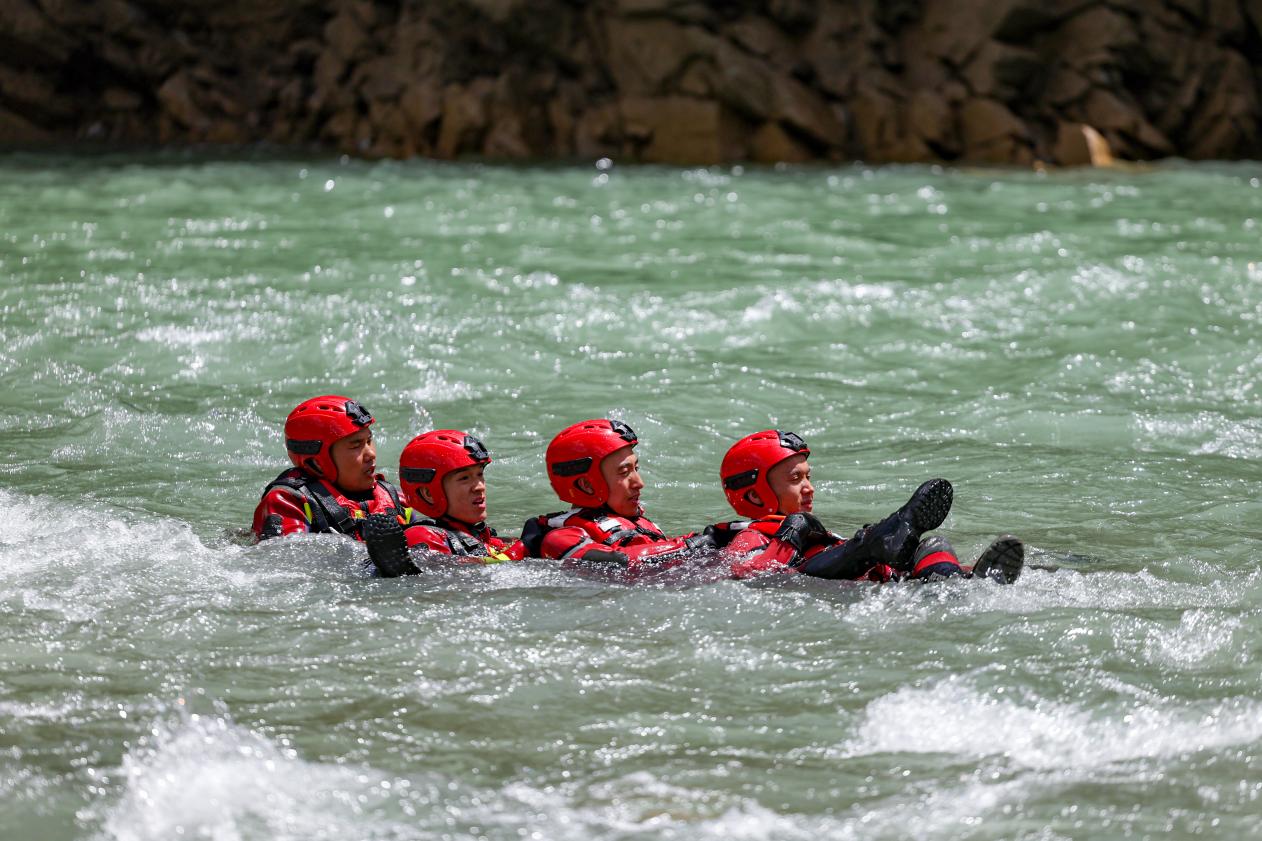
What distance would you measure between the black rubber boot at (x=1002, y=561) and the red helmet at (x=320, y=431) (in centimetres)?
301

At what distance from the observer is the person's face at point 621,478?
701cm

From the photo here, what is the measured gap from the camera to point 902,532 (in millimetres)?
6125

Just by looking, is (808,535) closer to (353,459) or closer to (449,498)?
(449,498)

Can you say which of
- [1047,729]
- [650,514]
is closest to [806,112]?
[650,514]

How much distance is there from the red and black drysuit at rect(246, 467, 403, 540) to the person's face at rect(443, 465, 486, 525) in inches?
10.6

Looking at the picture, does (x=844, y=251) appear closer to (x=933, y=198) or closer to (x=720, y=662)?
(x=933, y=198)

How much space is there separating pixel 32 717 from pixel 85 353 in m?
6.76

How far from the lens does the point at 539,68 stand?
25.2 meters

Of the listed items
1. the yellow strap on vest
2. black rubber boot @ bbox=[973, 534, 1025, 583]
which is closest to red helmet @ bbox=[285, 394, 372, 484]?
the yellow strap on vest

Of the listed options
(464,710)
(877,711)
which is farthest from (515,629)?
(877,711)

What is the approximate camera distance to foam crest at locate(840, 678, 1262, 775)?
15.7 feet

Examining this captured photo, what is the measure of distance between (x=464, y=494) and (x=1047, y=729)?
3.11 meters

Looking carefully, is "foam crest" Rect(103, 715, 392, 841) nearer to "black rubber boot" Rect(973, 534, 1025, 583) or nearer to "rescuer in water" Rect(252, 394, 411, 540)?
"rescuer in water" Rect(252, 394, 411, 540)

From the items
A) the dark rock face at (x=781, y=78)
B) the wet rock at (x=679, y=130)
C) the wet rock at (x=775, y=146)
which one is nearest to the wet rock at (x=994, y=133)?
the dark rock face at (x=781, y=78)
